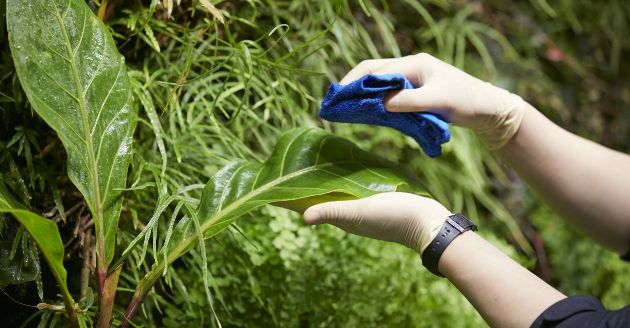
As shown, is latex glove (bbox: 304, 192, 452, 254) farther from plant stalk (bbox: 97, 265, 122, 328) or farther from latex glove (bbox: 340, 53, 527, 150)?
plant stalk (bbox: 97, 265, 122, 328)

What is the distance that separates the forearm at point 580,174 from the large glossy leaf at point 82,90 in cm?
71

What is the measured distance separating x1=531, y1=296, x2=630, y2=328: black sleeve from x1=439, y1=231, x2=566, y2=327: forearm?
12 millimetres

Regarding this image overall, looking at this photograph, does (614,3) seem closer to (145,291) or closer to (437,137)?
(437,137)

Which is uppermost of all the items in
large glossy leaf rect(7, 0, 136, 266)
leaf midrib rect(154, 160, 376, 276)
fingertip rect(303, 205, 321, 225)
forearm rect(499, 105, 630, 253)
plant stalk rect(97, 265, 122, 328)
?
large glossy leaf rect(7, 0, 136, 266)

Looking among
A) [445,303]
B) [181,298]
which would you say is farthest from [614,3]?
[181,298]

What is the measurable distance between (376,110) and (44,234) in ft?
1.66

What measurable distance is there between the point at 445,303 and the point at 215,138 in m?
0.56

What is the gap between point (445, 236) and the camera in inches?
38.1

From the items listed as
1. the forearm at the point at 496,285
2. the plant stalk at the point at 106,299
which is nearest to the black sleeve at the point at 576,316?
the forearm at the point at 496,285

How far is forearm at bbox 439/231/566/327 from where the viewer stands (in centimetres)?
92

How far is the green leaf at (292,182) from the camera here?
946 mm

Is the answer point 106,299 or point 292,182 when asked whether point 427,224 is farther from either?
point 106,299

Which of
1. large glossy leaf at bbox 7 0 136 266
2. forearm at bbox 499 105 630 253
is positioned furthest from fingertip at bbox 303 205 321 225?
forearm at bbox 499 105 630 253

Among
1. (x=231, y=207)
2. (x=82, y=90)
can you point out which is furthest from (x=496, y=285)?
(x=82, y=90)
